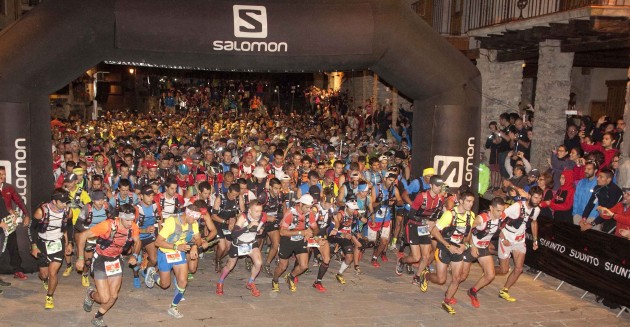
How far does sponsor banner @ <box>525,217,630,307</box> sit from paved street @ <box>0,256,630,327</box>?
0.31m

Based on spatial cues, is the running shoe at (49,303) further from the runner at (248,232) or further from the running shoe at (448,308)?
the running shoe at (448,308)

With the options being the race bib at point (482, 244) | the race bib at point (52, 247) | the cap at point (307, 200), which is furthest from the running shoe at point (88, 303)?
the race bib at point (482, 244)

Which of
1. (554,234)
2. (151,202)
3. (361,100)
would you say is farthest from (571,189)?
(361,100)

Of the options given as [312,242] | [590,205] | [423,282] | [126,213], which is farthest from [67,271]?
[590,205]

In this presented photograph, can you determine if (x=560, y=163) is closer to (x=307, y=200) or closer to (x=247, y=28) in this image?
(x=307, y=200)

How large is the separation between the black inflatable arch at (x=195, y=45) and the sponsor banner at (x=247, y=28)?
0.02 metres

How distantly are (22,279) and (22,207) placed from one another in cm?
143

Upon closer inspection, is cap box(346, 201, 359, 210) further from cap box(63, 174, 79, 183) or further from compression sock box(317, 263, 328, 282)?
cap box(63, 174, 79, 183)

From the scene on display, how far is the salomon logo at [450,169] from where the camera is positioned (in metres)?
10.8

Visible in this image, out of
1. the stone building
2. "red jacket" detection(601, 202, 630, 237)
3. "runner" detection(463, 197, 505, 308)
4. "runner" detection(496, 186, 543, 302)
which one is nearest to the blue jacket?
"red jacket" detection(601, 202, 630, 237)

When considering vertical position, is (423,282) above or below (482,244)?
below

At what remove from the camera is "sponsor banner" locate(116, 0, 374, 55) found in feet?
29.1

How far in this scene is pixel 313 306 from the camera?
906cm

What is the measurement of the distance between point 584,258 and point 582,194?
132 centimetres
